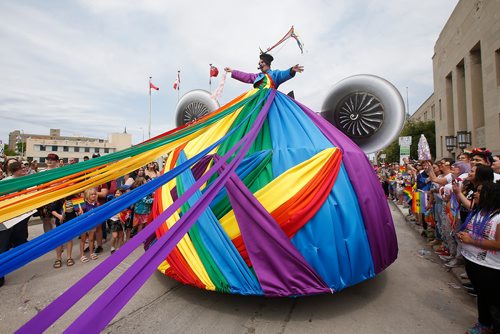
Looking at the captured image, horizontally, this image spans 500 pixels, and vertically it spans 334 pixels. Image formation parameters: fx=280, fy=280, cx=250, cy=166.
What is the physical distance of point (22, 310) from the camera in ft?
10.7

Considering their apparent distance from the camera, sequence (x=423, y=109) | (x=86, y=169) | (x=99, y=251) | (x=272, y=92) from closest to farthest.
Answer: (x=86, y=169) < (x=272, y=92) < (x=99, y=251) < (x=423, y=109)

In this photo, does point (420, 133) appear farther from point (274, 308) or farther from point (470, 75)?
point (274, 308)

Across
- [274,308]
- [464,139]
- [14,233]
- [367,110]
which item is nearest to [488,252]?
[274,308]

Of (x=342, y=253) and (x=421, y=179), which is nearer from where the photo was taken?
(x=342, y=253)

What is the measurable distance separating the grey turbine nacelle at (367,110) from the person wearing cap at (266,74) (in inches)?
30.4

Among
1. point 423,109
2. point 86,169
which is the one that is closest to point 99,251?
point 86,169

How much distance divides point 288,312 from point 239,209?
1.26 metres

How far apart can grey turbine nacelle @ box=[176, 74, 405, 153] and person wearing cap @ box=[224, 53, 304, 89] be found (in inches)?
30.4

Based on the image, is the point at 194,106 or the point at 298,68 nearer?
the point at 298,68

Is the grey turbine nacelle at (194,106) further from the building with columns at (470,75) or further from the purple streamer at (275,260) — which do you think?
the building with columns at (470,75)

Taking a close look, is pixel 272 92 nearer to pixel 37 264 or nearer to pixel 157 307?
pixel 157 307

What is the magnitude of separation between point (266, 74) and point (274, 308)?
138 inches

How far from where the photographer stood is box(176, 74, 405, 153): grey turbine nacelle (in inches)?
167

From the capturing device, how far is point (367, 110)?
450 centimetres
